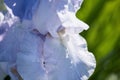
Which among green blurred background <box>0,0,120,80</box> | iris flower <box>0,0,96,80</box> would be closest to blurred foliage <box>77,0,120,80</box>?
green blurred background <box>0,0,120,80</box>

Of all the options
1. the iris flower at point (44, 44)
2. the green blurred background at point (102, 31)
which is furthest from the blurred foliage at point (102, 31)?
the iris flower at point (44, 44)

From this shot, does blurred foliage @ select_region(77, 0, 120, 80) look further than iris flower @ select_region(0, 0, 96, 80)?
Yes

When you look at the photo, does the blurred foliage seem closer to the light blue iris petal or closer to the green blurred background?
the green blurred background

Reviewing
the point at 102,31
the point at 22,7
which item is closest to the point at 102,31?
the point at 102,31

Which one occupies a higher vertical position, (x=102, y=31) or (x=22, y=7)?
(x=22, y=7)

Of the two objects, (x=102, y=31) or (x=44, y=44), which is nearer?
(x=44, y=44)

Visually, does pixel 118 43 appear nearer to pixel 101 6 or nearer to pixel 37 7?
pixel 101 6

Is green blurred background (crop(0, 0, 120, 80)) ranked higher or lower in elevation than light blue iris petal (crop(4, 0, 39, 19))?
lower

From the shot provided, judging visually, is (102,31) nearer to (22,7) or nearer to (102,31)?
(102,31)
